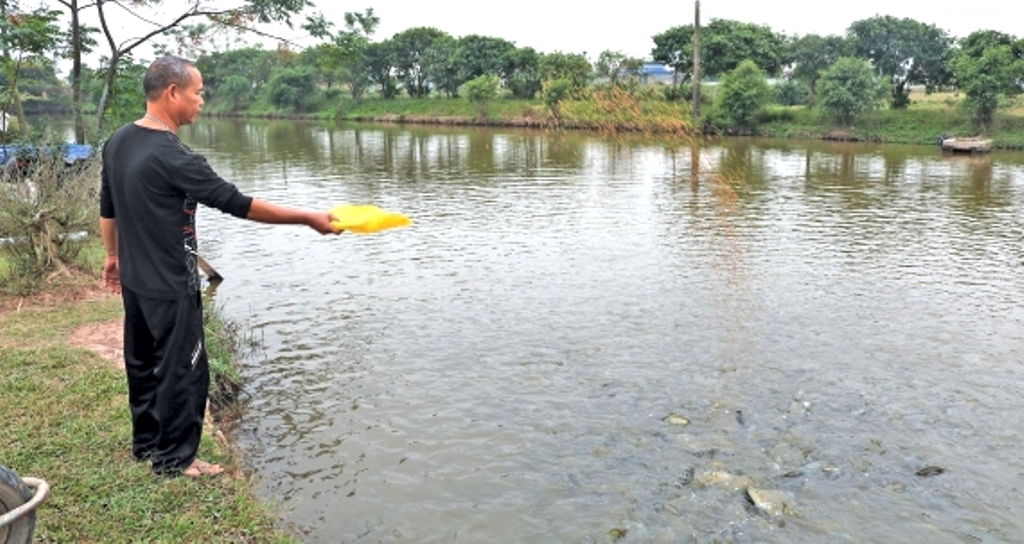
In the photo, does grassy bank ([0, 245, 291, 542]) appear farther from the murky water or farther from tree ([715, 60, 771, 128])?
tree ([715, 60, 771, 128])

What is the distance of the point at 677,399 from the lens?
302 inches

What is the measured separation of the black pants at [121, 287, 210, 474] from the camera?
14.3 feet

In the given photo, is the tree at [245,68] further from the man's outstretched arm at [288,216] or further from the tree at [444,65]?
the man's outstretched arm at [288,216]

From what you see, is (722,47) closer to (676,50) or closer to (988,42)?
(676,50)

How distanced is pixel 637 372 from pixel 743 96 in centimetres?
3883

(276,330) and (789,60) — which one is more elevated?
(789,60)

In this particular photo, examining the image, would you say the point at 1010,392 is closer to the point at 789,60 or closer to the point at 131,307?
the point at 131,307

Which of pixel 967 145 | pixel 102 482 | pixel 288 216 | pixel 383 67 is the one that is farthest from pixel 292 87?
pixel 288 216

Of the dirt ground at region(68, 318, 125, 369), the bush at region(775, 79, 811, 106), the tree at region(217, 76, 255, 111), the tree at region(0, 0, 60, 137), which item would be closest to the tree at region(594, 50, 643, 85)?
the bush at region(775, 79, 811, 106)

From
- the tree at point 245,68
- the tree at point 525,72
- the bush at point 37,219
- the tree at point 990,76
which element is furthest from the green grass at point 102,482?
the tree at point 245,68

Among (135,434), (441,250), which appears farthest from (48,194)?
(441,250)

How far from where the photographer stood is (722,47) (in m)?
52.2

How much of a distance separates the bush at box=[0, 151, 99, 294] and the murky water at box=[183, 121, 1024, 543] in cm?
222

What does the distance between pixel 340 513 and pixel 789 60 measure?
2240 inches
